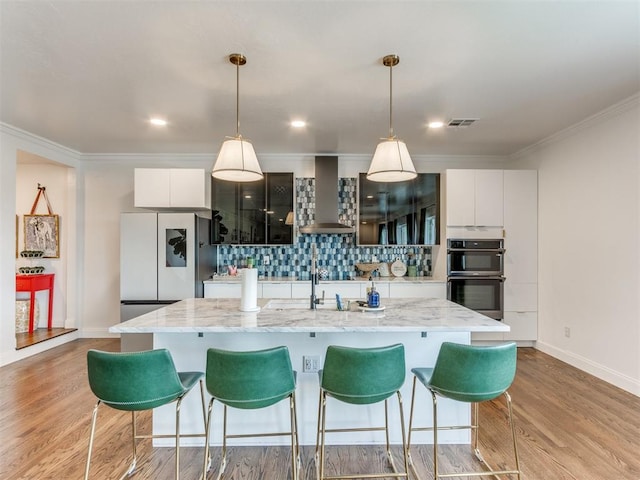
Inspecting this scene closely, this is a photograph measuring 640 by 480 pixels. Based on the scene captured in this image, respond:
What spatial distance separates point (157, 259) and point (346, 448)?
308cm

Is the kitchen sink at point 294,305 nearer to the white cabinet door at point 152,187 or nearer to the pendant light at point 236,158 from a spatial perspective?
the pendant light at point 236,158

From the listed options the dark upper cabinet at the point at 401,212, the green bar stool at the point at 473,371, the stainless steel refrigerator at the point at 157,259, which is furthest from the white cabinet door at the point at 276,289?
the green bar stool at the point at 473,371

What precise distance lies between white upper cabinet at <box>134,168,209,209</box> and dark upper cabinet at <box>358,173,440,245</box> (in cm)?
214

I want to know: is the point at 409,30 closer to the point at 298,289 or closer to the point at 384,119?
the point at 384,119

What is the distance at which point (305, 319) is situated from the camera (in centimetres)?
221

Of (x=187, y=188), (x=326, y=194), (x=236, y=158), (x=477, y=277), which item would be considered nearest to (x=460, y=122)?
(x=326, y=194)

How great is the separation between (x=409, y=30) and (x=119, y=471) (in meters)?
3.13

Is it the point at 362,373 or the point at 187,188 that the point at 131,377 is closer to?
the point at 362,373

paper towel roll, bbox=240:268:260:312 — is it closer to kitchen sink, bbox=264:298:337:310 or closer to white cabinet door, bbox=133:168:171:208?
kitchen sink, bbox=264:298:337:310

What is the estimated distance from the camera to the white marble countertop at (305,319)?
2.01 metres

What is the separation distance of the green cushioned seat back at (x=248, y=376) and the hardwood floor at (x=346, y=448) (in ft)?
2.07

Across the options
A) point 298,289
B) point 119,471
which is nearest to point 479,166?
point 298,289

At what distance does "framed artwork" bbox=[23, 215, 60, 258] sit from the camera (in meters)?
4.96

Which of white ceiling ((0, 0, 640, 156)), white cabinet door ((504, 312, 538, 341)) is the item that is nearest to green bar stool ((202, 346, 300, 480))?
white ceiling ((0, 0, 640, 156))
